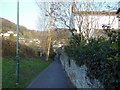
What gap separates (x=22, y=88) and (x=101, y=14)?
22.8 feet

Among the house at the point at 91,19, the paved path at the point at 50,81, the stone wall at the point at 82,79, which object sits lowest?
the paved path at the point at 50,81

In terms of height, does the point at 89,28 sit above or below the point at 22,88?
above

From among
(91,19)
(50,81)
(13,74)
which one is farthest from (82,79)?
(13,74)

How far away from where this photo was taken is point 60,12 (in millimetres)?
10258

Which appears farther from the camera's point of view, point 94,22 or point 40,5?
point 40,5

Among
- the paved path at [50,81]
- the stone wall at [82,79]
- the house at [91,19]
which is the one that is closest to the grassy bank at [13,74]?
the paved path at [50,81]

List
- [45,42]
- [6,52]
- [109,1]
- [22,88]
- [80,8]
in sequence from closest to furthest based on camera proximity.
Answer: [22,88], [109,1], [80,8], [6,52], [45,42]

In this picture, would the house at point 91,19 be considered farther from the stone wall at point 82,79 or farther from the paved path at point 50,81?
the paved path at point 50,81

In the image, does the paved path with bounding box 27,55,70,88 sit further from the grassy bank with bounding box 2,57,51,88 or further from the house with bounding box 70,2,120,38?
the house with bounding box 70,2,120,38

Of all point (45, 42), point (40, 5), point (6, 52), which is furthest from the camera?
point (45, 42)

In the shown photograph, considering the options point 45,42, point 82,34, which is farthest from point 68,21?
point 45,42

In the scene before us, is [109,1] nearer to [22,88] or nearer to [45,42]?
[22,88]

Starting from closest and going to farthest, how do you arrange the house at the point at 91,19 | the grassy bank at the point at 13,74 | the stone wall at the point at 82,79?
1. the stone wall at the point at 82,79
2. the grassy bank at the point at 13,74
3. the house at the point at 91,19

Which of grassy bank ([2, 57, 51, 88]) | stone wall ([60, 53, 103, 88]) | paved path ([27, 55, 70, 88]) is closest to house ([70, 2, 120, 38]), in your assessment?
stone wall ([60, 53, 103, 88])
